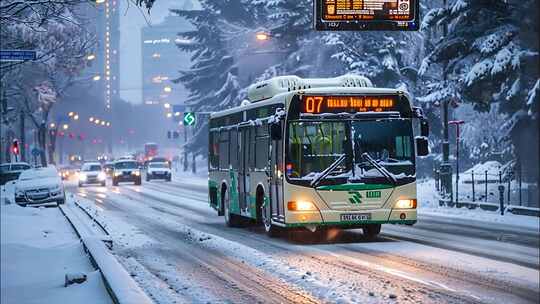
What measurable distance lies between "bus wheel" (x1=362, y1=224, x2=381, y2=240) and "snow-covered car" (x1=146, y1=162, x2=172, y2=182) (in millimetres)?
54308

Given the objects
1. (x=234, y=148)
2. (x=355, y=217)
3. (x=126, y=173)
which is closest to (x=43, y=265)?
(x=355, y=217)

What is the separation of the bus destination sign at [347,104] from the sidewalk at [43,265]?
5.28m

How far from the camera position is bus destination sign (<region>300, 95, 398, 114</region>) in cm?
1833

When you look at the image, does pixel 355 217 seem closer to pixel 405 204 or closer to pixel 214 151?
pixel 405 204

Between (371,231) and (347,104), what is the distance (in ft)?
10.6

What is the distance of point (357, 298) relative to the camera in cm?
1084

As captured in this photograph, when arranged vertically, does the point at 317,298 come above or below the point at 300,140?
below

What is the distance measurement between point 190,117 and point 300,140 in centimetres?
4339

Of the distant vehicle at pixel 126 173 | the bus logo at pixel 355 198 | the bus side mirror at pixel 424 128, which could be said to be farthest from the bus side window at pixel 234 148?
the distant vehicle at pixel 126 173

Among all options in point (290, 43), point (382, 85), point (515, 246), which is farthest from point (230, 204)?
point (290, 43)

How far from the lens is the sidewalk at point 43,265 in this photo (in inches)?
466

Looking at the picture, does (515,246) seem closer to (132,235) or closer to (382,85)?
(132,235)

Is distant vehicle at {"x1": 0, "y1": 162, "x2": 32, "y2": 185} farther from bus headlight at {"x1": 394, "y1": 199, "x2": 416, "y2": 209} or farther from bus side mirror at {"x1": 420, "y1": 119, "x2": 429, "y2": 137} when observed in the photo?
bus side mirror at {"x1": 420, "y1": 119, "x2": 429, "y2": 137}

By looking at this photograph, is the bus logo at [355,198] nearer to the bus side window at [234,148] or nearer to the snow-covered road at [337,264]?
the snow-covered road at [337,264]
